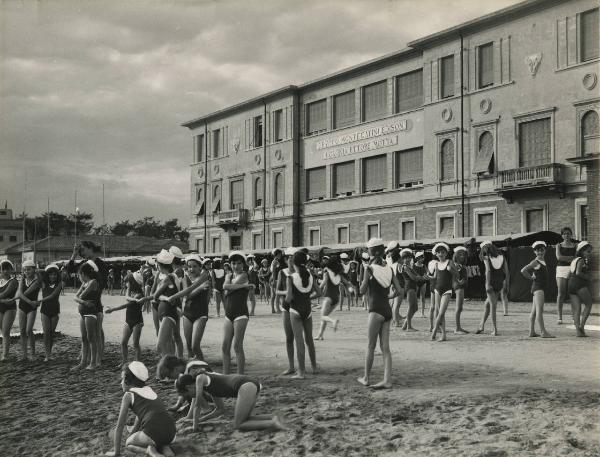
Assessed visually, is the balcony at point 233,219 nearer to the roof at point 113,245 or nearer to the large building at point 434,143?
the large building at point 434,143

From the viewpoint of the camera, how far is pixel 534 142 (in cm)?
3434

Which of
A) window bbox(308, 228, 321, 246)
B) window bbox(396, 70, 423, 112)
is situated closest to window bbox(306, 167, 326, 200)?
window bbox(308, 228, 321, 246)

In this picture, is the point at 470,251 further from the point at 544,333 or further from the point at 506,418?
the point at 506,418

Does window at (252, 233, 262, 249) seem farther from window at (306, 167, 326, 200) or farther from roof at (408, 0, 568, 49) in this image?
roof at (408, 0, 568, 49)

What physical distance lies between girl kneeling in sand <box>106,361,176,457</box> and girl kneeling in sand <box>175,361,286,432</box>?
511 millimetres

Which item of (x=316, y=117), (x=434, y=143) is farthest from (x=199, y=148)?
(x=434, y=143)

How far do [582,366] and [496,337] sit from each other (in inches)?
162

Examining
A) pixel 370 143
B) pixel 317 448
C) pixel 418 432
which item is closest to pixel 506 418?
pixel 418 432

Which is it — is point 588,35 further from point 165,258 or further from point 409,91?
point 165,258

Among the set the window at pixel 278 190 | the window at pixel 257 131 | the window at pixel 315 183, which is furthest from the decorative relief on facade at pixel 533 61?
the window at pixel 257 131

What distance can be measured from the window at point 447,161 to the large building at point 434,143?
8 centimetres

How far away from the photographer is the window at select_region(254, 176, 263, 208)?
174 ft

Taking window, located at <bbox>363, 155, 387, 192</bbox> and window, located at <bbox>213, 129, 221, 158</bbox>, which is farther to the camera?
window, located at <bbox>213, 129, 221, 158</bbox>

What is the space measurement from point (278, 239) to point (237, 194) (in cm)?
682
